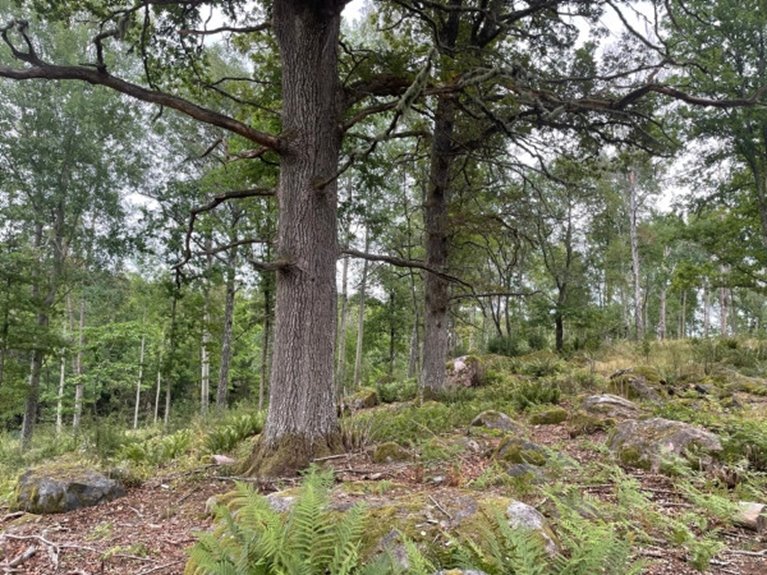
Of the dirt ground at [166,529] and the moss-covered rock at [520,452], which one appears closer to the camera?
the dirt ground at [166,529]

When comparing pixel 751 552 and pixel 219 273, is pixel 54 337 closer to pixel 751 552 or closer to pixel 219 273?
pixel 219 273

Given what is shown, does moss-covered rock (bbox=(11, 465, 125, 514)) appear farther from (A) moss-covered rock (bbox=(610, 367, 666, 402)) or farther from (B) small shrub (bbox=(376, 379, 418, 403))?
(A) moss-covered rock (bbox=(610, 367, 666, 402))

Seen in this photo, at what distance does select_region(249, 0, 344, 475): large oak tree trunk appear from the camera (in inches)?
167

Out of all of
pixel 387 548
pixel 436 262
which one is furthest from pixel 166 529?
pixel 436 262

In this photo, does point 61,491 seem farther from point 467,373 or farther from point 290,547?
point 467,373

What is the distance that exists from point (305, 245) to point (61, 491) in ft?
9.92

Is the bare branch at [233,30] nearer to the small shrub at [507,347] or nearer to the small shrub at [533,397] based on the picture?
the small shrub at [533,397]

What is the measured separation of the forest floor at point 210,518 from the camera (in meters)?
2.37

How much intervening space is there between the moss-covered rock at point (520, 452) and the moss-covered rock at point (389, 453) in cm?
86

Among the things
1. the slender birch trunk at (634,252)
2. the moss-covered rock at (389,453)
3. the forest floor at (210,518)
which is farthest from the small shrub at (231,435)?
the slender birch trunk at (634,252)

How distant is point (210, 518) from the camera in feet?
10.8

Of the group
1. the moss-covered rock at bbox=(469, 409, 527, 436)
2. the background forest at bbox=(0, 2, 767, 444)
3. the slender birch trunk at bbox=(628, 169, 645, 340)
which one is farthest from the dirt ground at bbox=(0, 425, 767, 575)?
the slender birch trunk at bbox=(628, 169, 645, 340)

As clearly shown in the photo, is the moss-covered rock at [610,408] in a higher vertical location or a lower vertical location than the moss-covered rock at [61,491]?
higher

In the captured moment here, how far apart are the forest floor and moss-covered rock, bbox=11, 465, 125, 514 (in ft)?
0.36
